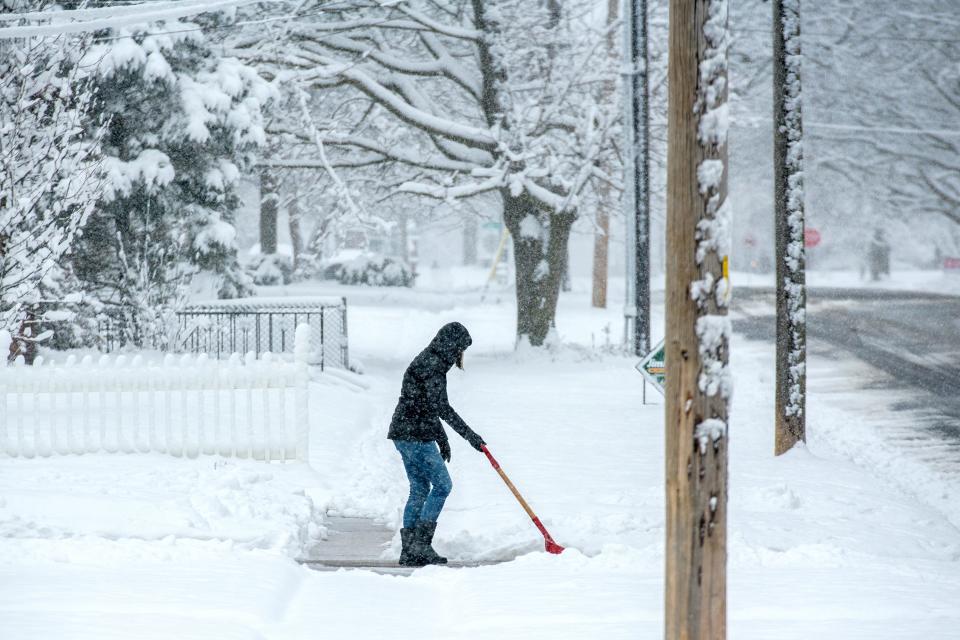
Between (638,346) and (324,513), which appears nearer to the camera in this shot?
(324,513)

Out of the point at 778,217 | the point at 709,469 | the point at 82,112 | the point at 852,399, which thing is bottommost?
the point at 852,399

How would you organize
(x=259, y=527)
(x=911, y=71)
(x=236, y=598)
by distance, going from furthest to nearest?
1. (x=911, y=71)
2. (x=259, y=527)
3. (x=236, y=598)

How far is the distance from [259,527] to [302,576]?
106 cm

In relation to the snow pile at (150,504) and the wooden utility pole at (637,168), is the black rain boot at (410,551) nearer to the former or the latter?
the snow pile at (150,504)

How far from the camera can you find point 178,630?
6.07 metres

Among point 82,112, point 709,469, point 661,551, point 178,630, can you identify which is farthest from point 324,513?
point 82,112

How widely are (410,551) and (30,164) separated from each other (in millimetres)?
7162

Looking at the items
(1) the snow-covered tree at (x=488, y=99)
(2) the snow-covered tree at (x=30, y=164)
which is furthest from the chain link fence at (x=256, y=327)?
(2) the snow-covered tree at (x=30, y=164)

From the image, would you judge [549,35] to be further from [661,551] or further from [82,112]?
[661,551]

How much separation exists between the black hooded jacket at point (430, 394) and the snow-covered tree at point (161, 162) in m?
9.95

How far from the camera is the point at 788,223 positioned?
12.7 meters

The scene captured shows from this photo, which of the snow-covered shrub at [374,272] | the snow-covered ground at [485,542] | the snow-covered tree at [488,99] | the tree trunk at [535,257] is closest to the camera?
the snow-covered ground at [485,542]

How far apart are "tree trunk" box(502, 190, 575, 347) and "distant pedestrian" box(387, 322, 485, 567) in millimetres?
14588

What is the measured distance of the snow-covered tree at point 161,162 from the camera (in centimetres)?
1717
